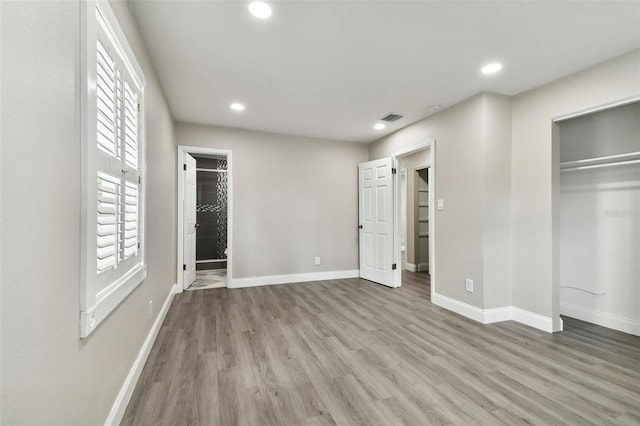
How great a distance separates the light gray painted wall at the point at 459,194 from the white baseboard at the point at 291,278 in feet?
6.01

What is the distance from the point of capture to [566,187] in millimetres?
3215

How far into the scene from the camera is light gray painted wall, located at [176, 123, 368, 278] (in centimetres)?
445

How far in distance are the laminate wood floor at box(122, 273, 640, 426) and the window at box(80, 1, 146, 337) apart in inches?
31.1

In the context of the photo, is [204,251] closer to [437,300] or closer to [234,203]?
[234,203]

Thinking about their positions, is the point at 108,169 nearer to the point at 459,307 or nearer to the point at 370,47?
the point at 370,47

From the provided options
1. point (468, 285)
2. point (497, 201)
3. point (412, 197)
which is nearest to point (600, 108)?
point (497, 201)

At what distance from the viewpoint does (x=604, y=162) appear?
2844mm

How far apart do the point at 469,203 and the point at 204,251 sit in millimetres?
5103

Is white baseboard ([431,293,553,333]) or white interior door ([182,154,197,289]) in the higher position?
white interior door ([182,154,197,289])

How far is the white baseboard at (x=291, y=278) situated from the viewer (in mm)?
4448

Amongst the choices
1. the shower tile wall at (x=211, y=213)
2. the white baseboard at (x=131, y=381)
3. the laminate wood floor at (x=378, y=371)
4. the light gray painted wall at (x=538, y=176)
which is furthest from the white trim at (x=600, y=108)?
the shower tile wall at (x=211, y=213)

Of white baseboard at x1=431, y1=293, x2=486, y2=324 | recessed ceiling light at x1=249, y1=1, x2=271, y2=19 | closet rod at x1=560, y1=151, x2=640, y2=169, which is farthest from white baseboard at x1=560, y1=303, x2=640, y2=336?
recessed ceiling light at x1=249, y1=1, x2=271, y2=19

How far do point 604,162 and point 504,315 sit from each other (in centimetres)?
184

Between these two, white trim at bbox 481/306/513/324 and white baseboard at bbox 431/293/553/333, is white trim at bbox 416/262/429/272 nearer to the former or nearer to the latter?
white baseboard at bbox 431/293/553/333
